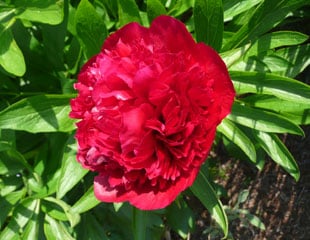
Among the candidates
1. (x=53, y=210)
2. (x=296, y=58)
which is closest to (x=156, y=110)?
(x=296, y=58)

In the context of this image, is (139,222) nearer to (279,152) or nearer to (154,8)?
(279,152)

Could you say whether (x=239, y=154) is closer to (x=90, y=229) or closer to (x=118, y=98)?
Answer: (x=90, y=229)

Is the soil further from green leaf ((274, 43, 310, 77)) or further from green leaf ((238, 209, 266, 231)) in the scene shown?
green leaf ((274, 43, 310, 77))

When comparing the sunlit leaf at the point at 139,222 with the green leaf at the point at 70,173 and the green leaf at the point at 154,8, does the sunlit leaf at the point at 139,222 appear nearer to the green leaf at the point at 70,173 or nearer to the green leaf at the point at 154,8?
the green leaf at the point at 70,173

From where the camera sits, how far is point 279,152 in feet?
3.67

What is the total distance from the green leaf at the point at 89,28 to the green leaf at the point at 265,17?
0.28m

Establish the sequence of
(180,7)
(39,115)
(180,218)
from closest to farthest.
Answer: (39,115)
(180,7)
(180,218)

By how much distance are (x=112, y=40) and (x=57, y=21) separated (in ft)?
Result: 0.64

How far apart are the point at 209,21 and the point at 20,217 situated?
73cm

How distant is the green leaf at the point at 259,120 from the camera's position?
99 cm

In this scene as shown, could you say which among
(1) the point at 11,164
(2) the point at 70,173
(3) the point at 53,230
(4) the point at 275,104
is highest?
(4) the point at 275,104

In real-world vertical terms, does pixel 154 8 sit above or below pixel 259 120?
above

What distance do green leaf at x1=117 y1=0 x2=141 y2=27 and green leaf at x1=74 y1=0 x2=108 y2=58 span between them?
43 mm

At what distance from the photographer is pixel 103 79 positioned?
812 millimetres
